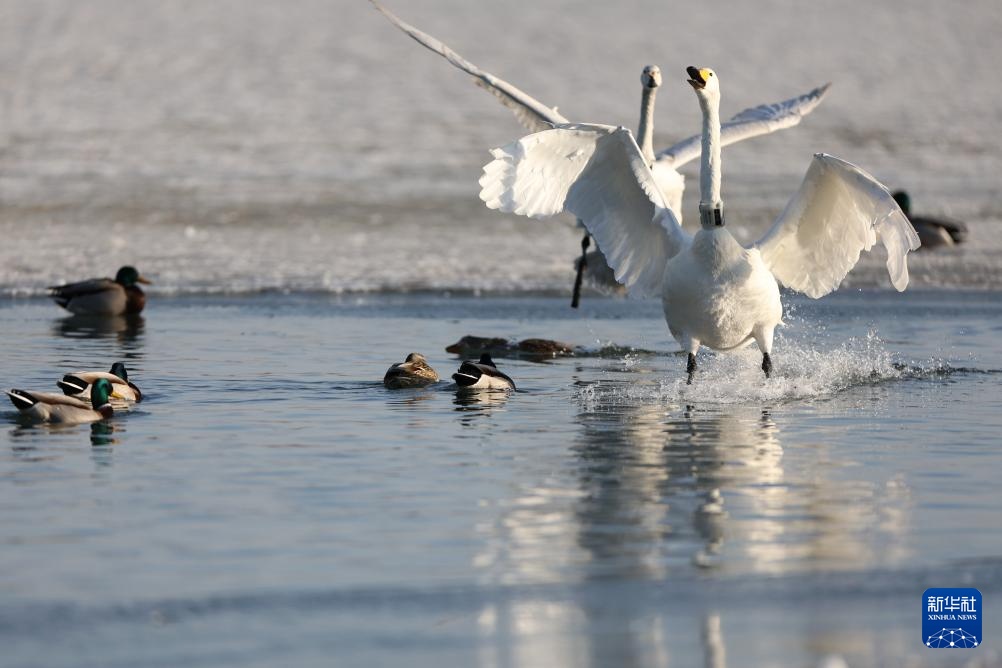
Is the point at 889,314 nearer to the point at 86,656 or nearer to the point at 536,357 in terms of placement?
the point at 536,357

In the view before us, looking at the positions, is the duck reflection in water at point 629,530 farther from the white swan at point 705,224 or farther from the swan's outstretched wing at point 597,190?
the swan's outstretched wing at point 597,190

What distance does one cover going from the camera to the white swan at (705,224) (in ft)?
35.4

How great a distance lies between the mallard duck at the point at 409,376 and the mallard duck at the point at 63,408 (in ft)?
6.47

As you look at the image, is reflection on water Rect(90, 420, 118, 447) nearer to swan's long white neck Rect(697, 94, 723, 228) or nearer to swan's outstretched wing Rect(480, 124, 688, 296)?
swan's outstretched wing Rect(480, 124, 688, 296)

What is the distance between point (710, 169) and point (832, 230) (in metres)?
1.27

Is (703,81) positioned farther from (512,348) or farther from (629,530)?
(629,530)

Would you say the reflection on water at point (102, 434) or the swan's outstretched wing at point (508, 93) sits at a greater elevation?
the swan's outstretched wing at point (508, 93)

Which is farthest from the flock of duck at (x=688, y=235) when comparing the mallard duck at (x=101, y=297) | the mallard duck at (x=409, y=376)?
the mallard duck at (x=101, y=297)

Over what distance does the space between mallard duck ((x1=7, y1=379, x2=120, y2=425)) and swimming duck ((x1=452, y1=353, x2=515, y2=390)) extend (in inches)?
87.3

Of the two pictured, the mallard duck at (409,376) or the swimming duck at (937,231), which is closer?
the mallard duck at (409,376)

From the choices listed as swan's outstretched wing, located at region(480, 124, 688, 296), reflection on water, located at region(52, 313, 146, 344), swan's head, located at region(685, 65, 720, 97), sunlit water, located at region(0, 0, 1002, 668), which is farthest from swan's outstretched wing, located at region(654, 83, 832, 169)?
reflection on water, located at region(52, 313, 146, 344)

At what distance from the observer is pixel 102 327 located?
14.9m

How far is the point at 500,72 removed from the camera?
34812 millimetres

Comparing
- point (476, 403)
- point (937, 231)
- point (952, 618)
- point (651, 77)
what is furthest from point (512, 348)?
point (937, 231)
